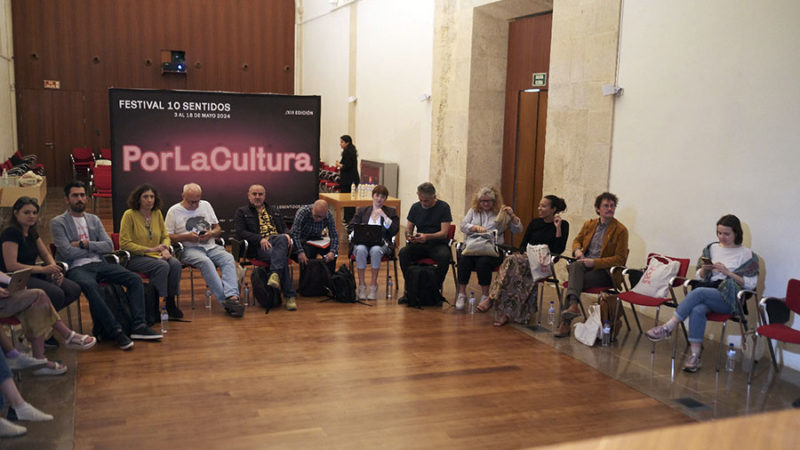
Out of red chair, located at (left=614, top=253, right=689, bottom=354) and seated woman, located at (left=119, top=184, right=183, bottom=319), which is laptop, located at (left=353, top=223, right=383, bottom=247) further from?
red chair, located at (left=614, top=253, right=689, bottom=354)

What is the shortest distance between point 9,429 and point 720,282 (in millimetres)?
4999

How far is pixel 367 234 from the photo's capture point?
718 centimetres

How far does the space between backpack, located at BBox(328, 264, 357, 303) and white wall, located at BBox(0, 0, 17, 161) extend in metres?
10.3

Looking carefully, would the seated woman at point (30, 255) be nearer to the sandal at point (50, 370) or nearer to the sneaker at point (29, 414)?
the sandal at point (50, 370)

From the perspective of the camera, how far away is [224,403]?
441cm

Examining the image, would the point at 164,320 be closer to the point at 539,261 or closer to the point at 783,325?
the point at 539,261

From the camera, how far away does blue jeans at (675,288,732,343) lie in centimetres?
522

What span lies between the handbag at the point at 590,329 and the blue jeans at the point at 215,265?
317 centimetres

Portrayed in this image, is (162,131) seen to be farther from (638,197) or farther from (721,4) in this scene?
(721,4)

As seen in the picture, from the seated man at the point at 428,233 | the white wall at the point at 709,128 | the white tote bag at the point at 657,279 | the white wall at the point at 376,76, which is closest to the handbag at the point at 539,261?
the white tote bag at the point at 657,279

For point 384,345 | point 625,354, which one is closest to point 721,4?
point 625,354

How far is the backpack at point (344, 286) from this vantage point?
23.2ft

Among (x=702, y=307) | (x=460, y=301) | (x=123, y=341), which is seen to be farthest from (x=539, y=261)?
(x=123, y=341)

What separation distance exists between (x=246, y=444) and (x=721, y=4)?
5.21 metres
